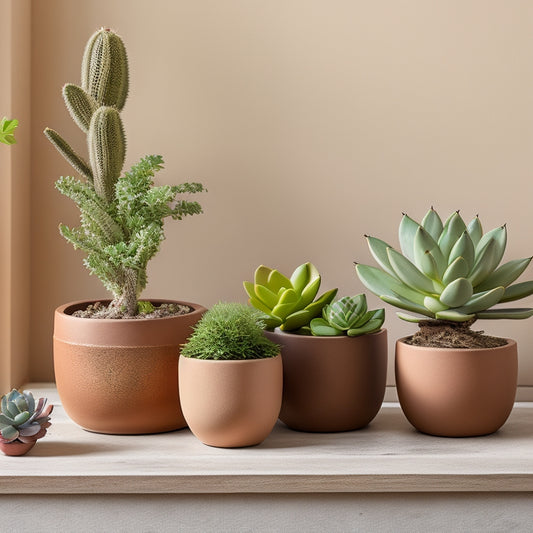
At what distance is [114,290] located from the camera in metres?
0.82

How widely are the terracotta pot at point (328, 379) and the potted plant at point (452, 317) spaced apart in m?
0.04

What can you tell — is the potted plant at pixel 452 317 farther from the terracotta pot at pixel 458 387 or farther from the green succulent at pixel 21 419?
the green succulent at pixel 21 419

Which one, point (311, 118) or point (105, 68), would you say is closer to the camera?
point (105, 68)

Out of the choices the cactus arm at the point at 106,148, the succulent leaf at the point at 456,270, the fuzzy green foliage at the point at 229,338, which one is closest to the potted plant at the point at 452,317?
the succulent leaf at the point at 456,270

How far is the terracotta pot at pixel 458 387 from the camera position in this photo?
75cm

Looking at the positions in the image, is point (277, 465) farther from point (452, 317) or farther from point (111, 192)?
point (111, 192)

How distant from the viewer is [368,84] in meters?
0.96

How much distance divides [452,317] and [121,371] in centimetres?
36

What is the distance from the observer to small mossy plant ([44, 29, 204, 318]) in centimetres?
78

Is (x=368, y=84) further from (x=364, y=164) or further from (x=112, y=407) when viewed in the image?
(x=112, y=407)

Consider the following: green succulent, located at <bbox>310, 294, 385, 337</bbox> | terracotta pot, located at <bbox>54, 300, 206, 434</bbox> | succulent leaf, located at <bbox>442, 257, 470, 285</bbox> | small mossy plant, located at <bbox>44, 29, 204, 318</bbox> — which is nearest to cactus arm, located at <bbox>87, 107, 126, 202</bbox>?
small mossy plant, located at <bbox>44, 29, 204, 318</bbox>

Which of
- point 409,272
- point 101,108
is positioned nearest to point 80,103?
point 101,108

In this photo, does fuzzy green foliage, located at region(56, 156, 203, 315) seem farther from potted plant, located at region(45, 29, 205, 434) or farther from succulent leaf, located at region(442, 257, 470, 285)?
succulent leaf, located at region(442, 257, 470, 285)

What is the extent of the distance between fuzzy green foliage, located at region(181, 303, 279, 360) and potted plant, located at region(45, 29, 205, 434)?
6cm
